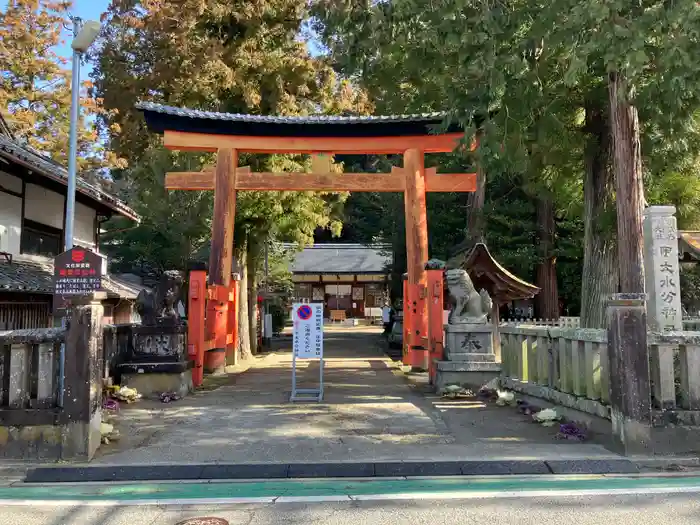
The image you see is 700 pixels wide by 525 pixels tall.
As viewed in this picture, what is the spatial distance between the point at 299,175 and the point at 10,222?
6600mm

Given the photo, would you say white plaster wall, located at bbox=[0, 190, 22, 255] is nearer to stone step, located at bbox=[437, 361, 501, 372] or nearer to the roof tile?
the roof tile

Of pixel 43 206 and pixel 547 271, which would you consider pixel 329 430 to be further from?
pixel 547 271

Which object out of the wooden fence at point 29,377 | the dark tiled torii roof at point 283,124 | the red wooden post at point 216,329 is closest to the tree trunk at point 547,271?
the dark tiled torii roof at point 283,124

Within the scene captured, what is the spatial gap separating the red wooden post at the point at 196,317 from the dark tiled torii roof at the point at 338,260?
2650 cm

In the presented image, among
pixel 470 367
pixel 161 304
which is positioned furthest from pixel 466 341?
pixel 161 304

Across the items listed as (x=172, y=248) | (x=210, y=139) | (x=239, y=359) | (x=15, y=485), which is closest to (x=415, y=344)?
(x=239, y=359)

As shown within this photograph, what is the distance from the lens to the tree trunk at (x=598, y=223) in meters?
9.84

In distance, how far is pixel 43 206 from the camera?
45.1ft

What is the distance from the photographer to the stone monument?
977 centimetres

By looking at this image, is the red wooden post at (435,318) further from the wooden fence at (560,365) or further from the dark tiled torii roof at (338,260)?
the dark tiled torii roof at (338,260)

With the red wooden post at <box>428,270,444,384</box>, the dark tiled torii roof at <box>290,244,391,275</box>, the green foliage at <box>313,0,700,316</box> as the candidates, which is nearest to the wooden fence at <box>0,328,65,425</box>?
the green foliage at <box>313,0,700,316</box>

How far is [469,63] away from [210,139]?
25.1 ft

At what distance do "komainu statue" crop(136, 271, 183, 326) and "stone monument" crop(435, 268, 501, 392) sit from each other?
507cm

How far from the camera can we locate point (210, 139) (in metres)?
13.1
